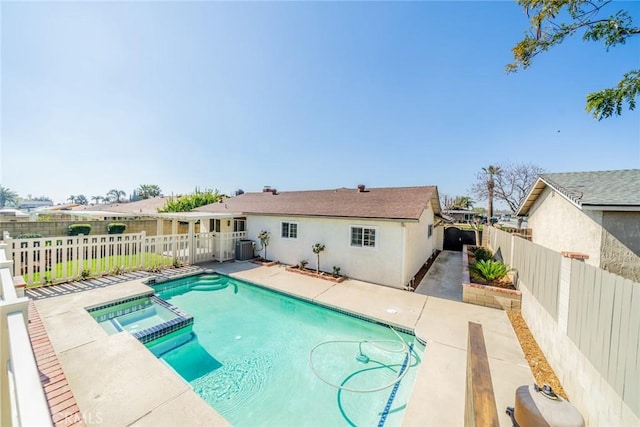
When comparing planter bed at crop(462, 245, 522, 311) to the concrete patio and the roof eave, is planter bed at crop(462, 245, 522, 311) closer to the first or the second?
the concrete patio

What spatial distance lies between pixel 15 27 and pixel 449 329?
16233mm

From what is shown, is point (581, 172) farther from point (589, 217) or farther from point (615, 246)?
point (615, 246)

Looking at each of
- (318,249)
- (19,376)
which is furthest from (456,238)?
(19,376)

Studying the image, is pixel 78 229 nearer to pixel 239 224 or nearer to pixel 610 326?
pixel 239 224

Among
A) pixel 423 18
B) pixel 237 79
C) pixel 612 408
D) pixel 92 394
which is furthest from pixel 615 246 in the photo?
pixel 237 79

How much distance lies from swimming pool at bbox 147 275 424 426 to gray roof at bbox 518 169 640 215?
7.99 metres

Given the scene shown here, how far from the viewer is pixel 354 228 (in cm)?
1135

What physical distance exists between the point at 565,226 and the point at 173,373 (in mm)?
14942

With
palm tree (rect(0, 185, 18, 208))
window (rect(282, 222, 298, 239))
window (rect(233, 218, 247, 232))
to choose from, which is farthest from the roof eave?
palm tree (rect(0, 185, 18, 208))

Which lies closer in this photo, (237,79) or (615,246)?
(615,246)

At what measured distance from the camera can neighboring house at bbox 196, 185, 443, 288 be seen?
1028 centimetres

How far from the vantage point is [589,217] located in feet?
28.6

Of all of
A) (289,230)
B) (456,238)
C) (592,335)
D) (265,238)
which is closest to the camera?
(592,335)

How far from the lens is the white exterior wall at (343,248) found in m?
10.3
